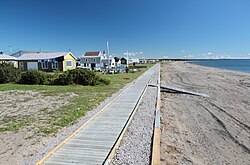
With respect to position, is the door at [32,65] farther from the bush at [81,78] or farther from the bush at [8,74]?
the bush at [81,78]

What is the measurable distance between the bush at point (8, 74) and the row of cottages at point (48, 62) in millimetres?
14741

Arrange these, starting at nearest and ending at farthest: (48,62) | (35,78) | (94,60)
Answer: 1. (35,78)
2. (48,62)
3. (94,60)

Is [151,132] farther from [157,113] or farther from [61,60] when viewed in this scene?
[61,60]

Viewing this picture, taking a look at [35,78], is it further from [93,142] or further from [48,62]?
[48,62]

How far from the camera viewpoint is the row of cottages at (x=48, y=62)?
36500mm

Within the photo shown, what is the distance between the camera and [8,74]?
21.2 m

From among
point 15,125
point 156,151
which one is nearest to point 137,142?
point 156,151

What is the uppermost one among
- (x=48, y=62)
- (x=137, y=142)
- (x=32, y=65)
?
(x=48, y=62)

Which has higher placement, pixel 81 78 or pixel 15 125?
pixel 81 78

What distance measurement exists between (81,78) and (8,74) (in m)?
8.46

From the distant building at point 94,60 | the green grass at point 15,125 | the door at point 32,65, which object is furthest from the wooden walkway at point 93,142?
the distant building at point 94,60

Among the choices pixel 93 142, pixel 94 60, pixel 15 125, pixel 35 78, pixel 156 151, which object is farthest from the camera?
pixel 94 60

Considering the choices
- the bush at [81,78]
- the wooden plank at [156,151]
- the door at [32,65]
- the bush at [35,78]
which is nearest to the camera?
the wooden plank at [156,151]

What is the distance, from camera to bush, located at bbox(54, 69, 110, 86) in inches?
749
